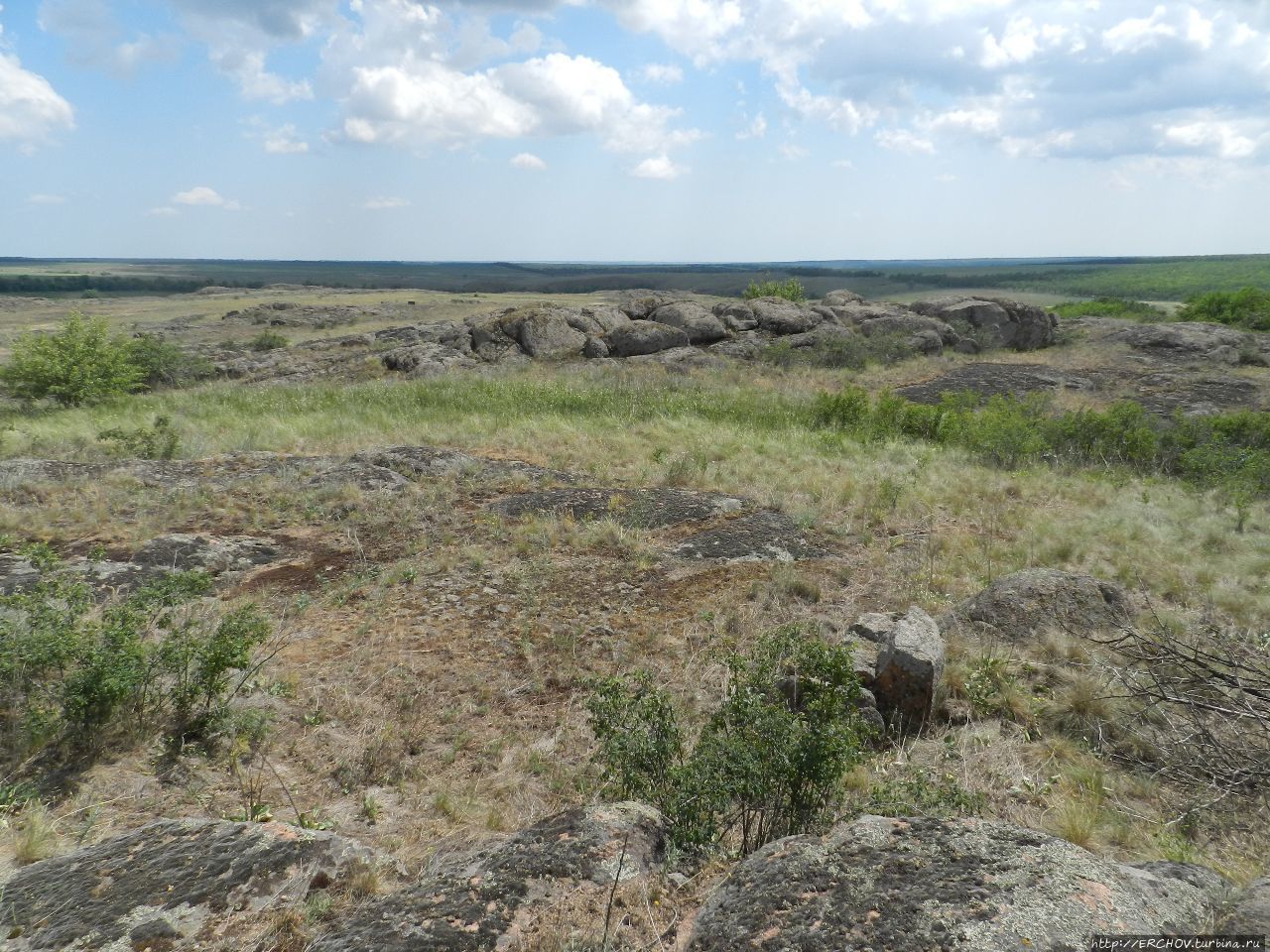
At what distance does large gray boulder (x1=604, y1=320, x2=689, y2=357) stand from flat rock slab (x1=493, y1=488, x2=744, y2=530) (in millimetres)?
18056

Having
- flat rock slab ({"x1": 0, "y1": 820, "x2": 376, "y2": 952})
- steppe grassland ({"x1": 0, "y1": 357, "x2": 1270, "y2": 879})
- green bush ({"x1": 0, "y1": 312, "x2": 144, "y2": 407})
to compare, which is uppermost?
green bush ({"x1": 0, "y1": 312, "x2": 144, "y2": 407})

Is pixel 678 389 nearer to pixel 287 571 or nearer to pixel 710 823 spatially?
pixel 287 571

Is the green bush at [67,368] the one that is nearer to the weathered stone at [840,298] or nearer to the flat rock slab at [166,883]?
the flat rock slab at [166,883]

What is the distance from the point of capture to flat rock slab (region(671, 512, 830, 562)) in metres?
7.88

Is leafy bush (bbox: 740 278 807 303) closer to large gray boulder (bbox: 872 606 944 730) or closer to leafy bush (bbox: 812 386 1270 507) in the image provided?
leafy bush (bbox: 812 386 1270 507)

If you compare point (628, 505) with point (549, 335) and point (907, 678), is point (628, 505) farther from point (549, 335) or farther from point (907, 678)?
point (549, 335)

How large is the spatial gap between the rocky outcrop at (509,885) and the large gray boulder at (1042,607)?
422 cm

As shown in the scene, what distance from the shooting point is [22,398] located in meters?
18.6

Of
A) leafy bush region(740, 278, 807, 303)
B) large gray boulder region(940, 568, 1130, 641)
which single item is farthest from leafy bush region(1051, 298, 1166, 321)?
large gray boulder region(940, 568, 1130, 641)

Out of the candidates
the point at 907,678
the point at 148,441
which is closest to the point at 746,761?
the point at 907,678

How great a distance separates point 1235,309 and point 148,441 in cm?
4462

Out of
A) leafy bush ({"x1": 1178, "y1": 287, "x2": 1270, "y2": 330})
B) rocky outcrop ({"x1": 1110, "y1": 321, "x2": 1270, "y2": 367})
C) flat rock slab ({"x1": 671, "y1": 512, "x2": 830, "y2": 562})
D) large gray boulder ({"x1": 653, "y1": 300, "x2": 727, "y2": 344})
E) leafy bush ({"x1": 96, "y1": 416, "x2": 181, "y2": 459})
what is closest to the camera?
flat rock slab ({"x1": 671, "y1": 512, "x2": 830, "y2": 562})

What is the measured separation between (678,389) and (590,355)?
7.45 m

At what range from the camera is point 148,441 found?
38.2 ft
